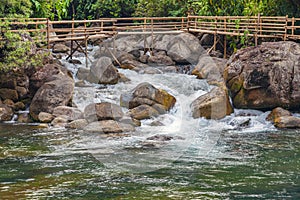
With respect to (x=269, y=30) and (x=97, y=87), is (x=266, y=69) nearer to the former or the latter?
(x=269, y=30)

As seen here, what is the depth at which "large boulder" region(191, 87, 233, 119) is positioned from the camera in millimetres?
19609

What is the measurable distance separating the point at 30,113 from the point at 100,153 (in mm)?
5669

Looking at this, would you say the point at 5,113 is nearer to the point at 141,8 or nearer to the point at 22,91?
the point at 22,91

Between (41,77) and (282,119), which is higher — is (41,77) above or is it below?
above

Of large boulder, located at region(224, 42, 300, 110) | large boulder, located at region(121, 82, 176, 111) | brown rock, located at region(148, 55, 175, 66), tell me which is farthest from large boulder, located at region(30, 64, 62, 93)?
brown rock, located at region(148, 55, 175, 66)

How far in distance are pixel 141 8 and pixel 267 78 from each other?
1459 centimetres

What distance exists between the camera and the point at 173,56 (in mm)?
27297

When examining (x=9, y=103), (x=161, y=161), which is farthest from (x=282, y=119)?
(x=9, y=103)

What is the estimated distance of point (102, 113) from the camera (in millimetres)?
18625

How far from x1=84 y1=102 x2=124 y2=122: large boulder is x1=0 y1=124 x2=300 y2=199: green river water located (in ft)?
6.40

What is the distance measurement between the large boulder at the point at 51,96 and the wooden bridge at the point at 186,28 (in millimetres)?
2186

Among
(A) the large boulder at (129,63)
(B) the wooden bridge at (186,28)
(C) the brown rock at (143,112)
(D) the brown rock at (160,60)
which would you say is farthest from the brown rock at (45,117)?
(D) the brown rock at (160,60)

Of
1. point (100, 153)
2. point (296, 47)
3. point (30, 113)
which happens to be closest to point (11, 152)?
point (100, 153)

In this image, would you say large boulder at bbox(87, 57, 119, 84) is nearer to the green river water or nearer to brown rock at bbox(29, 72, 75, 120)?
brown rock at bbox(29, 72, 75, 120)
